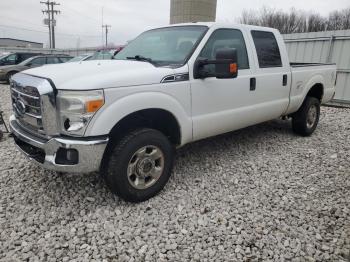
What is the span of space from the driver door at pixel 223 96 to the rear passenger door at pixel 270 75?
0.20 m

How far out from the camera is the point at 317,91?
5.86 meters

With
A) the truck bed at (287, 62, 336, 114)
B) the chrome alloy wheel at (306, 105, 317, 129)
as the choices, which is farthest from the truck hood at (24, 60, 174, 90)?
the chrome alloy wheel at (306, 105, 317, 129)

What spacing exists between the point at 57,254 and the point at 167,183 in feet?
5.02

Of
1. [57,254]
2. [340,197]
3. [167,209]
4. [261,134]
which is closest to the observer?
[57,254]

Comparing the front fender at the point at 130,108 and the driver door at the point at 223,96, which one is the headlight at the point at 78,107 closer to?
the front fender at the point at 130,108

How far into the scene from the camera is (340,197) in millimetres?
3502

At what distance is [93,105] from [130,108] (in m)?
0.37

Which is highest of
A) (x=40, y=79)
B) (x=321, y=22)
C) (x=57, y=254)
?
(x=321, y=22)

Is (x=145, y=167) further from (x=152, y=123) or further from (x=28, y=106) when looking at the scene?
(x=28, y=106)

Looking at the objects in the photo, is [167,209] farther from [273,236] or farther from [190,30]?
[190,30]

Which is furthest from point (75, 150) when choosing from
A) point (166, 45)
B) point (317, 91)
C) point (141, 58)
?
point (317, 91)

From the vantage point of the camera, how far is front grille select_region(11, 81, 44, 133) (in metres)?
2.86

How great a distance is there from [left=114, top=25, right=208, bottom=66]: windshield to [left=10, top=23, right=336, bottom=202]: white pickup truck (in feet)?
0.05

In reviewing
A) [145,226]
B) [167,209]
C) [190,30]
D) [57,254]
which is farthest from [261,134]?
[57,254]
